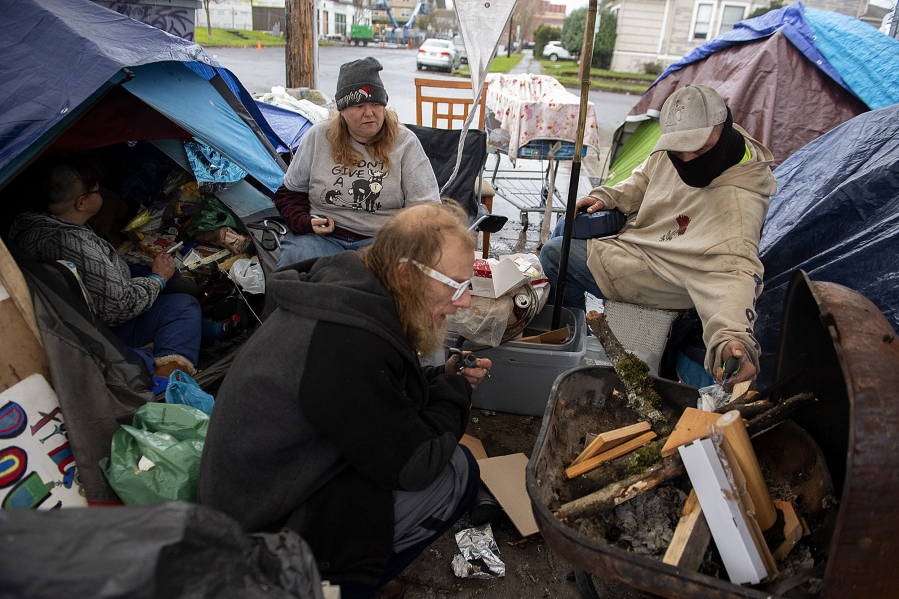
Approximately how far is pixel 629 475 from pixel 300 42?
6570 millimetres

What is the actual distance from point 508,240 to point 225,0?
114 ft

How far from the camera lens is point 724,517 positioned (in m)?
1.20

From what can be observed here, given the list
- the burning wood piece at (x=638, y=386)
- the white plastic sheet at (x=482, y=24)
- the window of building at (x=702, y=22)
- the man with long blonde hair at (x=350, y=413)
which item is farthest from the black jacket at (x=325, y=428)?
the window of building at (x=702, y=22)

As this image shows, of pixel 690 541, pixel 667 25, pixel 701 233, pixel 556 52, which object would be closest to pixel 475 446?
pixel 690 541

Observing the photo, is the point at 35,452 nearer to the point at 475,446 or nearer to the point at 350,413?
the point at 350,413

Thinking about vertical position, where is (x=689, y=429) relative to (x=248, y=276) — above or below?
above

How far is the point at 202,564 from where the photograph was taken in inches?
29.8

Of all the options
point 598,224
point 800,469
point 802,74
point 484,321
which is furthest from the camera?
point 802,74

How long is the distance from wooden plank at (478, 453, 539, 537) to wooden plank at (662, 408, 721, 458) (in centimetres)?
82

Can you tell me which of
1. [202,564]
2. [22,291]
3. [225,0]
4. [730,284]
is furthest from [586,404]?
[225,0]

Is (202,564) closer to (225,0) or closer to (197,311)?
(197,311)

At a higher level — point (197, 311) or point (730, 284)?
point (730, 284)

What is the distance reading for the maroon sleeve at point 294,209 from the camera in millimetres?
2877

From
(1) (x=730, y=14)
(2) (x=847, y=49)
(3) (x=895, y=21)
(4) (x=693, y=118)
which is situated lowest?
(4) (x=693, y=118)
